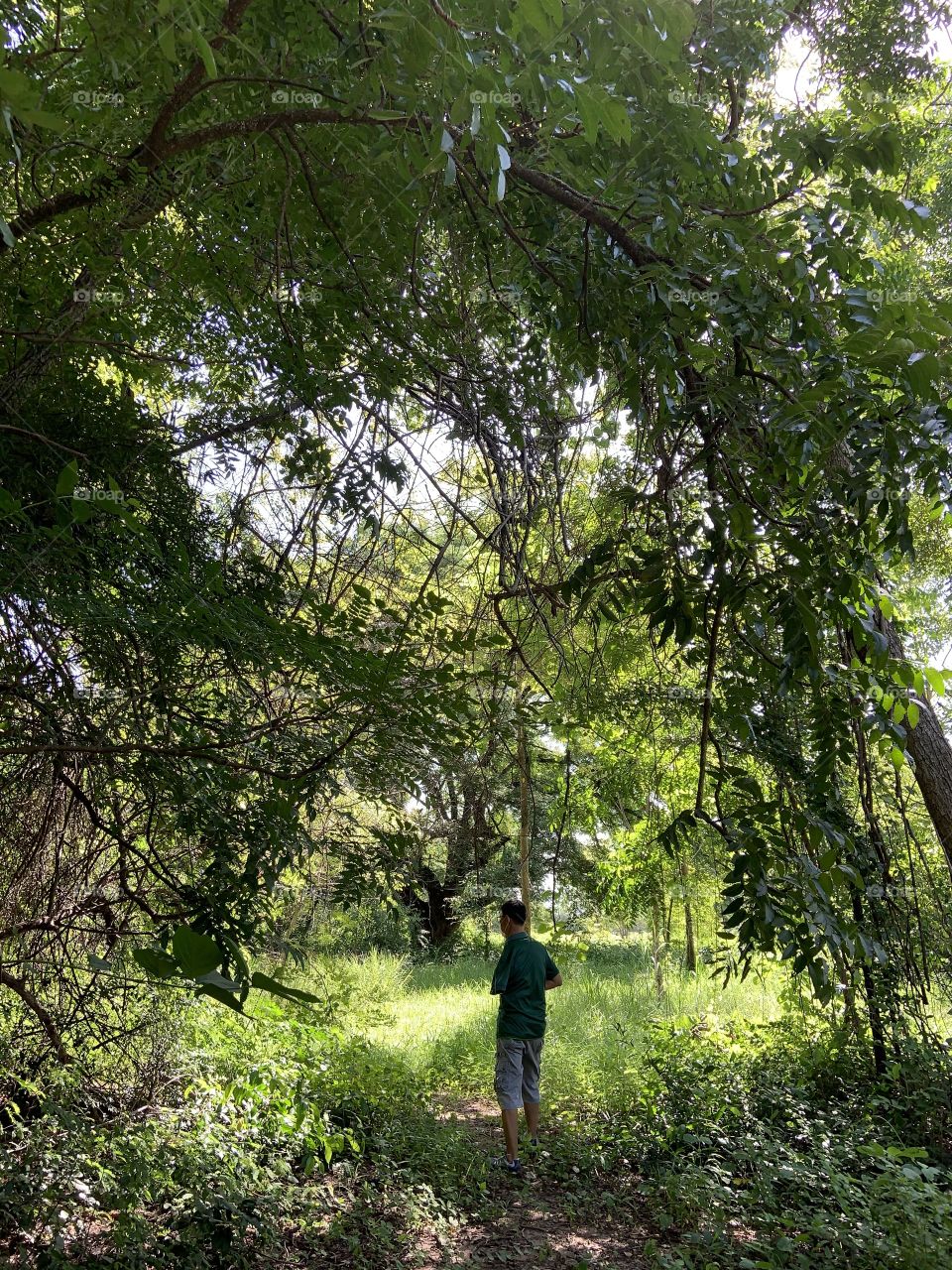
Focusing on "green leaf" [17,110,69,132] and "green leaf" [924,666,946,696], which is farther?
"green leaf" [924,666,946,696]

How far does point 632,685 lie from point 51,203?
3.87 meters

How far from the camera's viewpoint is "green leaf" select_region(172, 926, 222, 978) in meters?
0.40

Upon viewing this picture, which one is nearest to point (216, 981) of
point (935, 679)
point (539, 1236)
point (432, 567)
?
point (935, 679)

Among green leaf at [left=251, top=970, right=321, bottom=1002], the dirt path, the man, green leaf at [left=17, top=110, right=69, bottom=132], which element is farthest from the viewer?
the man

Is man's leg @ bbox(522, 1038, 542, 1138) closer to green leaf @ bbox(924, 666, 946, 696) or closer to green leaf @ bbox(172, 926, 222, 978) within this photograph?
green leaf @ bbox(924, 666, 946, 696)

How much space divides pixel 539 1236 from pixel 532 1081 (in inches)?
45.4

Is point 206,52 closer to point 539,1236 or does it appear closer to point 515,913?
point 539,1236

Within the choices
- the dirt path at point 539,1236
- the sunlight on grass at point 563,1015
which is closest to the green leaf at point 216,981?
the dirt path at point 539,1236

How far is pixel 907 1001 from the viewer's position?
15.5 feet

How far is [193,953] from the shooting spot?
15.8 inches

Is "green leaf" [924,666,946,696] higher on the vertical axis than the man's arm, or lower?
higher

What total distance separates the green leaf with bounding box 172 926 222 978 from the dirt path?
159 inches

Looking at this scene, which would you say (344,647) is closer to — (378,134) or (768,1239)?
(378,134)

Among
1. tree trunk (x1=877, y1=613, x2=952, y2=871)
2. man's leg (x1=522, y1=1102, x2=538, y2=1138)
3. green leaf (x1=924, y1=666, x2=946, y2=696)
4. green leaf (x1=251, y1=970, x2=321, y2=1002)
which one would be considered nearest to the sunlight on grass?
man's leg (x1=522, y1=1102, x2=538, y2=1138)
